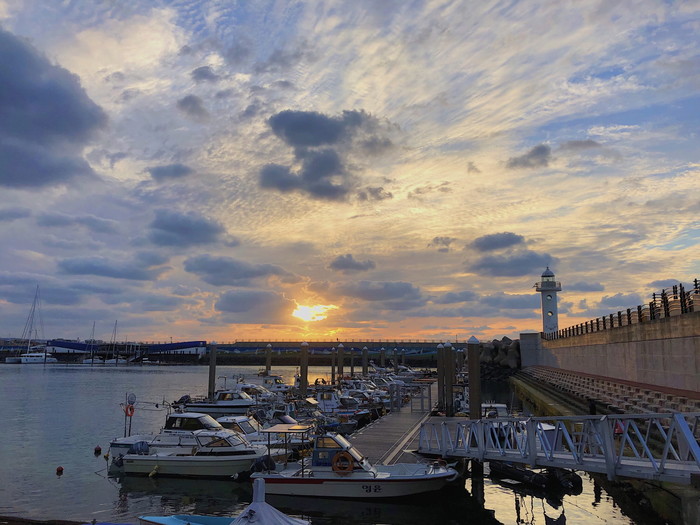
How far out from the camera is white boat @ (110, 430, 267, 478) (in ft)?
82.8

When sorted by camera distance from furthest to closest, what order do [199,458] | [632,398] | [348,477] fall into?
[199,458], [632,398], [348,477]

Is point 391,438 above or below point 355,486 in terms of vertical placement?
above

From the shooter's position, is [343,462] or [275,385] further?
[275,385]

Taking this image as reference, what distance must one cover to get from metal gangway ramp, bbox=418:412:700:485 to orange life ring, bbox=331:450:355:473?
4.30 m

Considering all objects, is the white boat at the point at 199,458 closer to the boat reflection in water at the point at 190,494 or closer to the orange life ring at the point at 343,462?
the boat reflection in water at the point at 190,494

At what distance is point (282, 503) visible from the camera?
2034 centimetres

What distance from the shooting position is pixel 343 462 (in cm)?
2048

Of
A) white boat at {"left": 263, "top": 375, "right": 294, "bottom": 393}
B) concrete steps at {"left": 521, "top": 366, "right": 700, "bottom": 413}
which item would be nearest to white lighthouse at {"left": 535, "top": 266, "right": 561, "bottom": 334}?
white boat at {"left": 263, "top": 375, "right": 294, "bottom": 393}

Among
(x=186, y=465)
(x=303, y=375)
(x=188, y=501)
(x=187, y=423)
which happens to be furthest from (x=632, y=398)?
(x=303, y=375)

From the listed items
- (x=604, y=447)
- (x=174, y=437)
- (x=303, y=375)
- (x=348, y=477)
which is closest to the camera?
(x=604, y=447)

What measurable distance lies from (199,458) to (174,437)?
97.2 inches

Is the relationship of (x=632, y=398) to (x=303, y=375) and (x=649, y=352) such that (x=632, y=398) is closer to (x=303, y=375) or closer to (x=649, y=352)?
(x=649, y=352)

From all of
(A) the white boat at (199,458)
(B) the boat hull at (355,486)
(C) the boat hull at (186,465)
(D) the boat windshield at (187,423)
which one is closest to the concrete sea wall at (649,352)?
(B) the boat hull at (355,486)

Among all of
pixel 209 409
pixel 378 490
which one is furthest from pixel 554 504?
pixel 209 409
